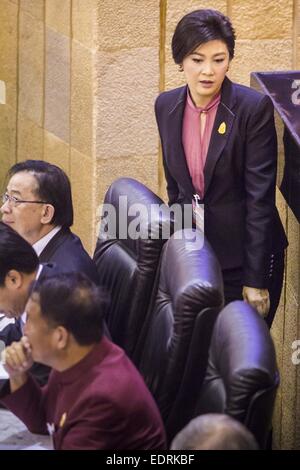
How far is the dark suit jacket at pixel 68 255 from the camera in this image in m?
4.21

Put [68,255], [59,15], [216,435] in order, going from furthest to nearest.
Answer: [59,15] → [68,255] → [216,435]

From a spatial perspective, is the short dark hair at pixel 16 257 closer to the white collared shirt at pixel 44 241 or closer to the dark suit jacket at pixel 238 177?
the white collared shirt at pixel 44 241

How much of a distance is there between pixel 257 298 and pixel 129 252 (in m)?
0.45

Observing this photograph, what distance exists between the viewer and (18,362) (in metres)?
3.47

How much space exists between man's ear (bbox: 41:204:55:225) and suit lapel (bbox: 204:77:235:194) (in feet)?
1.67

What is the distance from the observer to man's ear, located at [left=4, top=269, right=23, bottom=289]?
3.93 m

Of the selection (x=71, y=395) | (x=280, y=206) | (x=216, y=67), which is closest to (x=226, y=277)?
(x=216, y=67)

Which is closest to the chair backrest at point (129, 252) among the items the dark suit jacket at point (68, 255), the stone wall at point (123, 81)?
the dark suit jacket at point (68, 255)

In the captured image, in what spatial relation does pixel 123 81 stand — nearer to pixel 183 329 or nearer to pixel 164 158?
pixel 164 158

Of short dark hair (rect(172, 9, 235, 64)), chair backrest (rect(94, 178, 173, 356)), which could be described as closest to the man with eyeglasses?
chair backrest (rect(94, 178, 173, 356))

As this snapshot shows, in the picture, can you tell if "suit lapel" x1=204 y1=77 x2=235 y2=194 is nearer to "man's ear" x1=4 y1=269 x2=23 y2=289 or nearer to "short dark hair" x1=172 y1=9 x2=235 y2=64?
"short dark hair" x1=172 y1=9 x2=235 y2=64

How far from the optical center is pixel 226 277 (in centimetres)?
453

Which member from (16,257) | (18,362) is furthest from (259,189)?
(18,362)

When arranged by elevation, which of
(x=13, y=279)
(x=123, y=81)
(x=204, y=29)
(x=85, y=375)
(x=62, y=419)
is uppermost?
(x=204, y=29)
